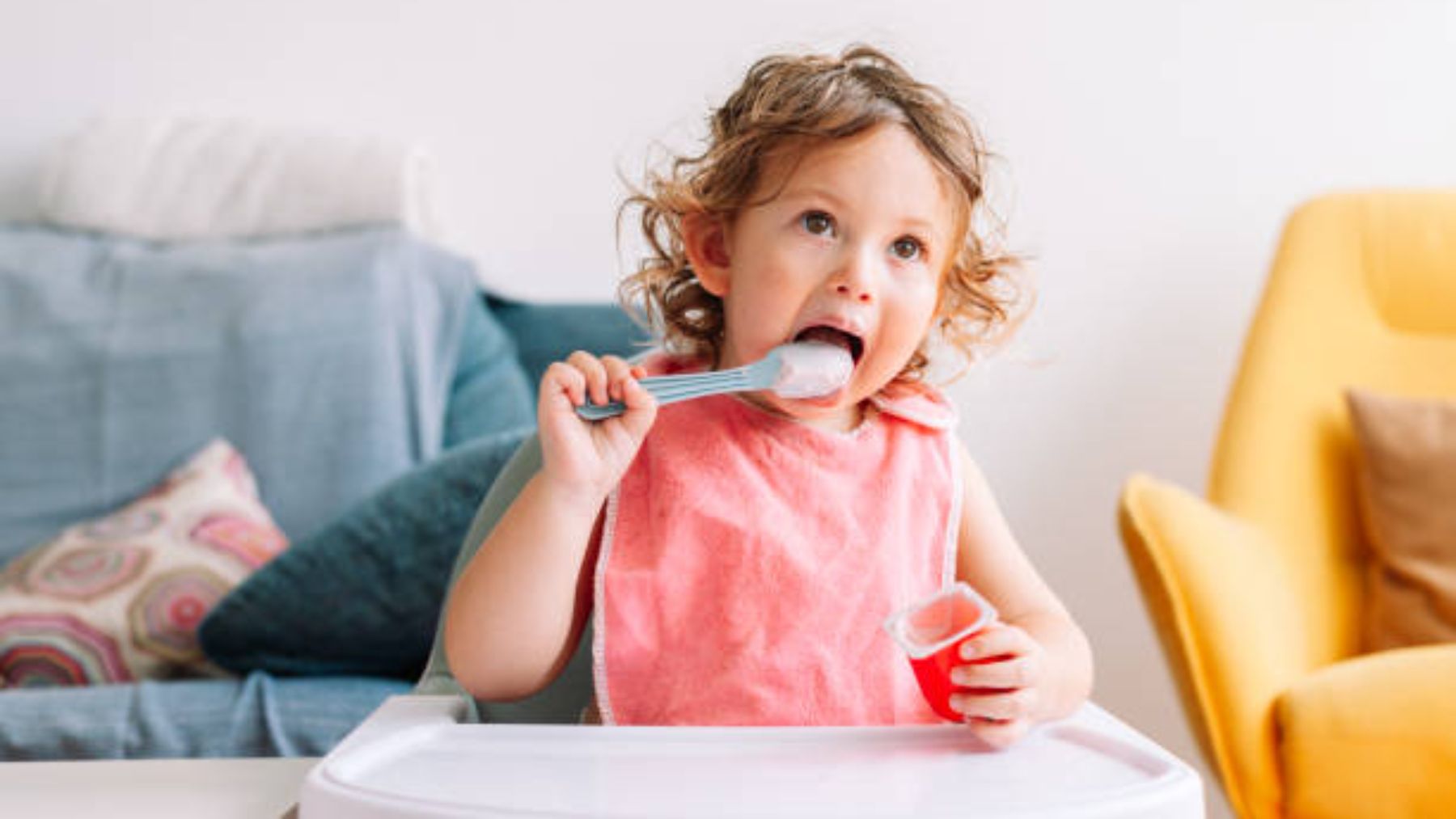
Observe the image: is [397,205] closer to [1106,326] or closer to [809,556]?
[1106,326]

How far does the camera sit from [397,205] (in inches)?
78.4

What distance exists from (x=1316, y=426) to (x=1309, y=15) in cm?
74

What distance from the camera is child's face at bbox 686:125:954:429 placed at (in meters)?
0.80

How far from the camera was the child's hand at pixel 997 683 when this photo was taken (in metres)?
0.69

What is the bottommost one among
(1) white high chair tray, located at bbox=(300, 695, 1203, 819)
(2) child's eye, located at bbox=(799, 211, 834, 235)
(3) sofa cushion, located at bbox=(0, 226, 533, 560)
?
(3) sofa cushion, located at bbox=(0, 226, 533, 560)

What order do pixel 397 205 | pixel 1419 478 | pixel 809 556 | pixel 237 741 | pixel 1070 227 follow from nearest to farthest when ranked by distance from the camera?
pixel 809 556
pixel 237 741
pixel 1419 478
pixel 397 205
pixel 1070 227

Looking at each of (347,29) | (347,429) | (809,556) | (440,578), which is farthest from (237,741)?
(347,29)

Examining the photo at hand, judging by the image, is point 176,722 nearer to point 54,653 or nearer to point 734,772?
point 54,653

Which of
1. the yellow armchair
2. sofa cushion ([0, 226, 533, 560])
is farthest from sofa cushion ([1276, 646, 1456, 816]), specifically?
sofa cushion ([0, 226, 533, 560])

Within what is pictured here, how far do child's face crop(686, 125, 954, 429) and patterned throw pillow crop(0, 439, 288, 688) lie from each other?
1.04 meters

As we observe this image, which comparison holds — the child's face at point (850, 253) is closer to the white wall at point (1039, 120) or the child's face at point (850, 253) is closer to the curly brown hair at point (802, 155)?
the curly brown hair at point (802, 155)

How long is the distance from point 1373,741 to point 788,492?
2.51 ft

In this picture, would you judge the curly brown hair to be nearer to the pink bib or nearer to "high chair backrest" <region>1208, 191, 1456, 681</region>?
the pink bib

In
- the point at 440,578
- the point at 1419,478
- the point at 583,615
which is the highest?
the point at 583,615
